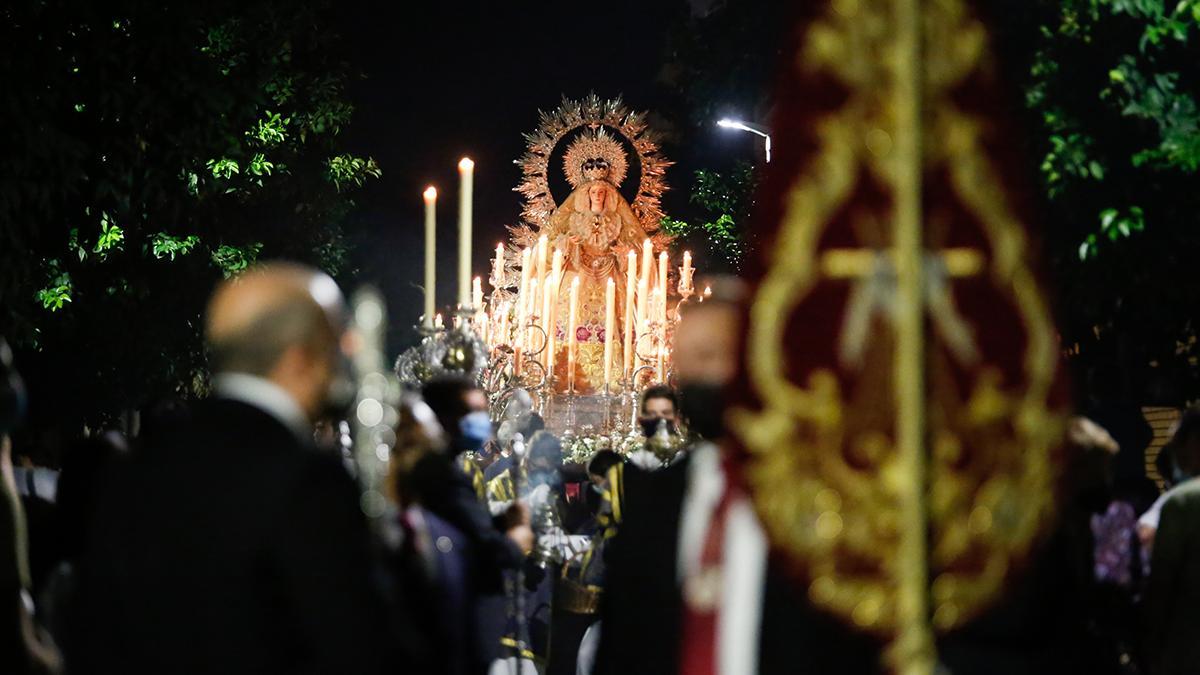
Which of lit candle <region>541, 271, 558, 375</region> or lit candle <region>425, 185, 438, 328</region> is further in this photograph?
lit candle <region>541, 271, 558, 375</region>

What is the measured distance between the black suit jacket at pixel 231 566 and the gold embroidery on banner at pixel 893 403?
1085 mm

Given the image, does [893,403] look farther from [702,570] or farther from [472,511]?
[472,511]

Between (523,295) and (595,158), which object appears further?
(595,158)

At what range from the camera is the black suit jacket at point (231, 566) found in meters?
2.65

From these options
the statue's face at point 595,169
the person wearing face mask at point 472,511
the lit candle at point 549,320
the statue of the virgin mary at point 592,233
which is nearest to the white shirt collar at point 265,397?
the person wearing face mask at point 472,511

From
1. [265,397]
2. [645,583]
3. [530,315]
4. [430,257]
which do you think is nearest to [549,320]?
[530,315]

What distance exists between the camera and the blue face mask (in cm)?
535

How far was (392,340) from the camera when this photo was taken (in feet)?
120

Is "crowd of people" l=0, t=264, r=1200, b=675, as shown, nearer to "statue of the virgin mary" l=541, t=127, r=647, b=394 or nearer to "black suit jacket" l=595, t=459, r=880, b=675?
"black suit jacket" l=595, t=459, r=880, b=675

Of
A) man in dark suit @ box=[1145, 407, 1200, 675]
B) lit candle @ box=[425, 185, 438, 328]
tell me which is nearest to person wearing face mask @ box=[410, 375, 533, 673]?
lit candle @ box=[425, 185, 438, 328]

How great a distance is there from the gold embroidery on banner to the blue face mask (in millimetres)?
1967

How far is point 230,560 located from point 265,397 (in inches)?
14.6

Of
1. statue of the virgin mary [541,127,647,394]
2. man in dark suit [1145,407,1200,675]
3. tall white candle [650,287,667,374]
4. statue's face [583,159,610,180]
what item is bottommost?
man in dark suit [1145,407,1200,675]

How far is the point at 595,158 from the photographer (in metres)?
28.8
